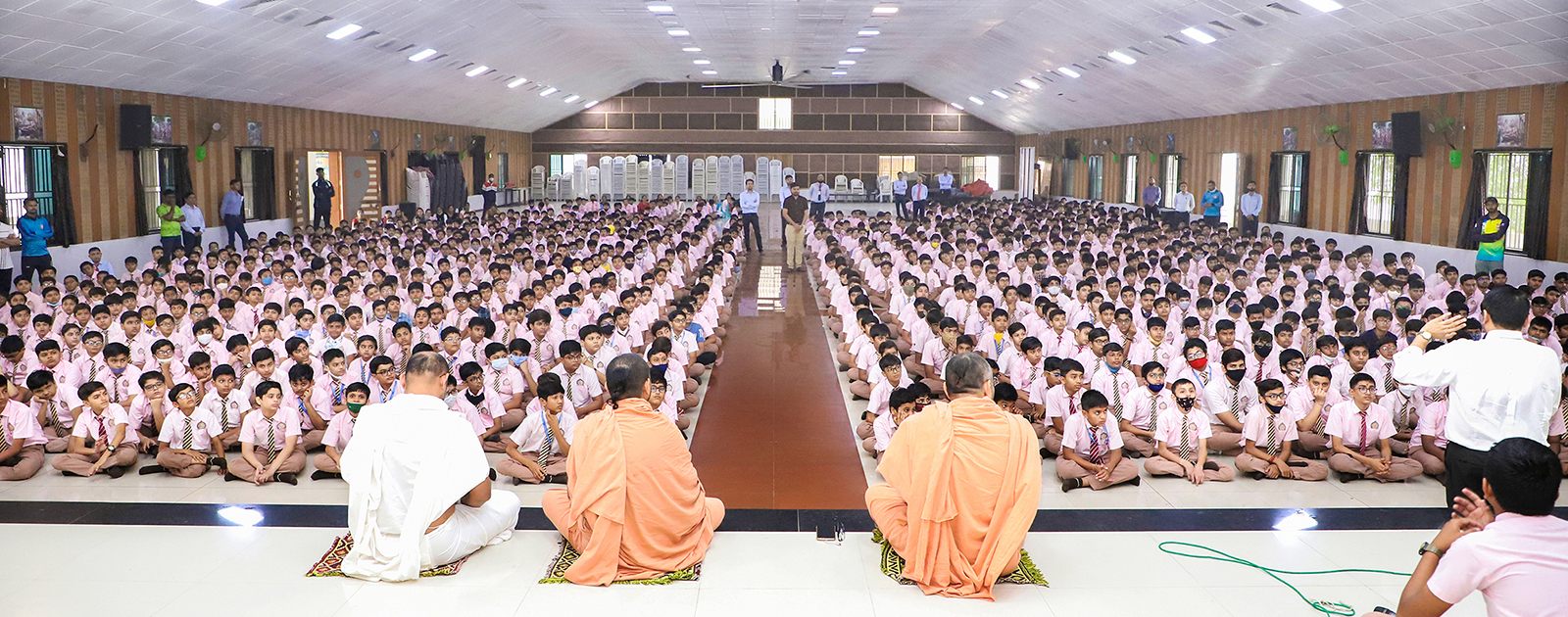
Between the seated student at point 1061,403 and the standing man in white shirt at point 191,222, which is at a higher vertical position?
the standing man in white shirt at point 191,222

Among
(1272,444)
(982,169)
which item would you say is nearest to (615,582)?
(1272,444)

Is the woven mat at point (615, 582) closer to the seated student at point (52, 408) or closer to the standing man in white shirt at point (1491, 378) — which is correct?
the standing man in white shirt at point (1491, 378)

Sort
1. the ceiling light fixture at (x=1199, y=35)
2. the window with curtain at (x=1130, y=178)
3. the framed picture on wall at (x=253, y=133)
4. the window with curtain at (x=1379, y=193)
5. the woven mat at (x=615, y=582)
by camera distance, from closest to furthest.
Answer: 1. the woven mat at (x=615, y=582)
2. the ceiling light fixture at (x=1199, y=35)
3. the window with curtain at (x=1379, y=193)
4. the framed picture on wall at (x=253, y=133)
5. the window with curtain at (x=1130, y=178)

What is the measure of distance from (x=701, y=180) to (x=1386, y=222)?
2642 centimetres

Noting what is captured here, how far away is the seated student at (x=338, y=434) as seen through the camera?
7.37 metres

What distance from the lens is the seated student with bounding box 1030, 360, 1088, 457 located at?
7848 mm

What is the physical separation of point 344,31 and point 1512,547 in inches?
685

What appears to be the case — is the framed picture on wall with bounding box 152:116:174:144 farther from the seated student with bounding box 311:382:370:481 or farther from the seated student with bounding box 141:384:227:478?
the seated student with bounding box 311:382:370:481

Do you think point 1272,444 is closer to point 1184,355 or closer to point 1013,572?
point 1184,355

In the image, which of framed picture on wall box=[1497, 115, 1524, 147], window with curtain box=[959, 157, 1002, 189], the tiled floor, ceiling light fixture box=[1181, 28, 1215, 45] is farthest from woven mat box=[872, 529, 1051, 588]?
window with curtain box=[959, 157, 1002, 189]

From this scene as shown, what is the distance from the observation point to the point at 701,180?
137ft

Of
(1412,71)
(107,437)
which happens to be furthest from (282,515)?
(1412,71)

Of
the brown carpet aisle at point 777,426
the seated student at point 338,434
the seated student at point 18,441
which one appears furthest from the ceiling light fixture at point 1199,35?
the seated student at point 18,441

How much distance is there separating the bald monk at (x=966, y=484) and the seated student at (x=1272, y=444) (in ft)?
9.70
